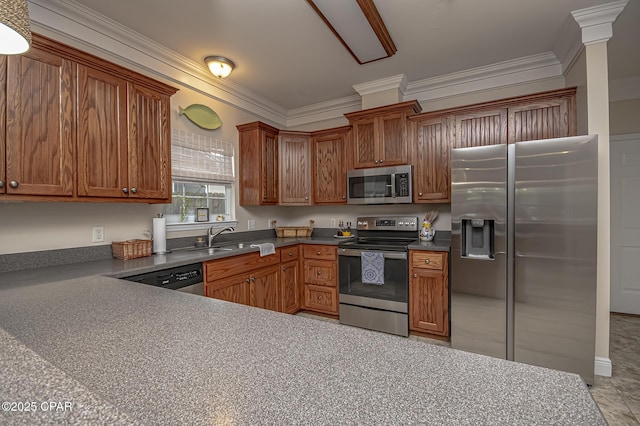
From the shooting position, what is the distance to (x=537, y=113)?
2.65 metres

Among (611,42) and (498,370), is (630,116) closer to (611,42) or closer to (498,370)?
(611,42)

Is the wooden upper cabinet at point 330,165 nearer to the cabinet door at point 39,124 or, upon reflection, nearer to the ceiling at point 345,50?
the ceiling at point 345,50

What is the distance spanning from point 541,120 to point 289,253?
271 centimetres

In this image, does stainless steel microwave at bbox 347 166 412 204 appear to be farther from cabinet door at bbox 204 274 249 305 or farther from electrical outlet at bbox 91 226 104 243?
electrical outlet at bbox 91 226 104 243

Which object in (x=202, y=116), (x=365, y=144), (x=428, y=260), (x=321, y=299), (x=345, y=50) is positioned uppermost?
(x=345, y=50)

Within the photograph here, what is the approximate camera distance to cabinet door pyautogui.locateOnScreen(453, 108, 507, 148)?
9.10ft

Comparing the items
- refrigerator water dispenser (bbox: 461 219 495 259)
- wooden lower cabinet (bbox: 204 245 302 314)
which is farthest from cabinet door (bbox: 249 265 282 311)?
refrigerator water dispenser (bbox: 461 219 495 259)

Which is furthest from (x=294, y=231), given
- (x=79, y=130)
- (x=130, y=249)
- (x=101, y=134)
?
(x=79, y=130)

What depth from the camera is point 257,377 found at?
1.97 feet

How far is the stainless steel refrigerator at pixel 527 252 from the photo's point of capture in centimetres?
204

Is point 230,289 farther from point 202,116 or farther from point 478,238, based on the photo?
point 478,238

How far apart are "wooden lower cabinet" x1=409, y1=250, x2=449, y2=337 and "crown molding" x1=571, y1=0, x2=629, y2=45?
198 centimetres

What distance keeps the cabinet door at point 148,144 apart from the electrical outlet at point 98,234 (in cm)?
43

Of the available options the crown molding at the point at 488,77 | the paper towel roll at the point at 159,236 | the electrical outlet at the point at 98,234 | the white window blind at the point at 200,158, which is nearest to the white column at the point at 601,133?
the crown molding at the point at 488,77
